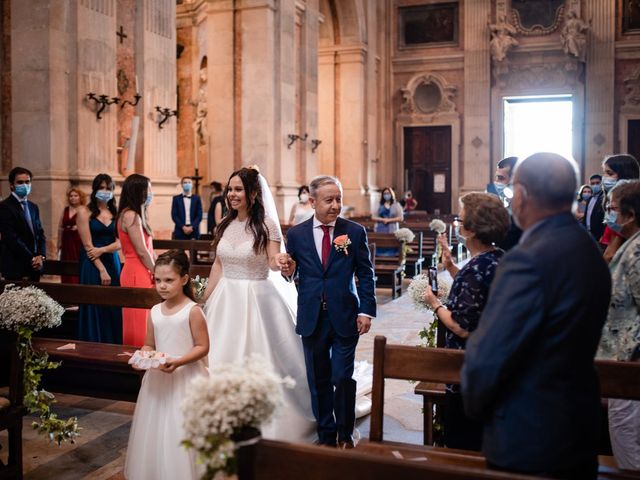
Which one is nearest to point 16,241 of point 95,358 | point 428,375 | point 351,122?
point 95,358

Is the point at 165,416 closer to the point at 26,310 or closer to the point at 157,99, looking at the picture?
the point at 26,310

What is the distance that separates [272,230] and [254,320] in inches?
25.9

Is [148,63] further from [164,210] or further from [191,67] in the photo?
[191,67]

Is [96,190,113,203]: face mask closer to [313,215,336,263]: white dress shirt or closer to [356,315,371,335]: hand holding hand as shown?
[313,215,336,263]: white dress shirt

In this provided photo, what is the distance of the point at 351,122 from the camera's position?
2297 cm

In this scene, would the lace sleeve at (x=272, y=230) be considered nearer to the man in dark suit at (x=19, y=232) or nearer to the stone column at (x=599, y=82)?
the man in dark suit at (x=19, y=232)

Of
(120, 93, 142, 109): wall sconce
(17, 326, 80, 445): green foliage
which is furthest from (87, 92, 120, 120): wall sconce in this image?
(17, 326, 80, 445): green foliage

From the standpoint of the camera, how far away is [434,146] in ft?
84.0

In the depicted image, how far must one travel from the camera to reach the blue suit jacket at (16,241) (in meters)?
7.16

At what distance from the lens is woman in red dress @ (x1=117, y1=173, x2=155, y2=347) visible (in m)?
6.16

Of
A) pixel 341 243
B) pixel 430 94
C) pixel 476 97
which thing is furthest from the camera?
pixel 430 94

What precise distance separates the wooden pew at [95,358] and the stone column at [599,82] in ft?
68.1

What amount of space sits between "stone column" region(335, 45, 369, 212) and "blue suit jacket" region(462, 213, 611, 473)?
68.7ft

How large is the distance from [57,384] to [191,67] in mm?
13391
